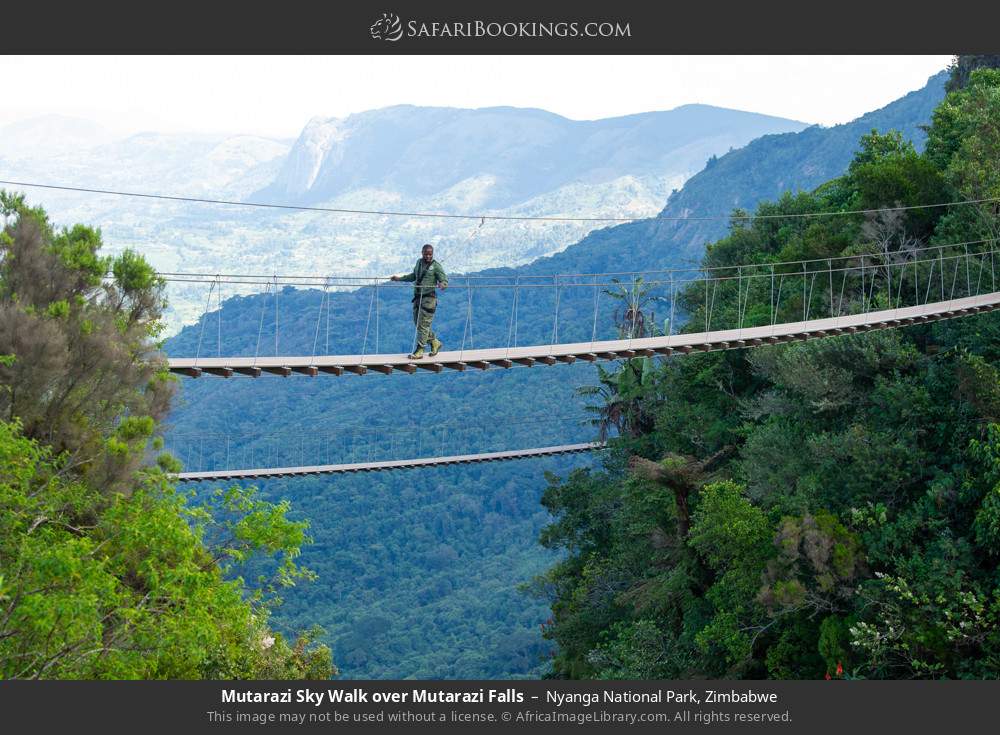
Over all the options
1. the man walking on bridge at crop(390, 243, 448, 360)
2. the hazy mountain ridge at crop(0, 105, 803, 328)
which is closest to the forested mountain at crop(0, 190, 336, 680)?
the man walking on bridge at crop(390, 243, 448, 360)

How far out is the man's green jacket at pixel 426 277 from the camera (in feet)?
30.7

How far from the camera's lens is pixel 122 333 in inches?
412

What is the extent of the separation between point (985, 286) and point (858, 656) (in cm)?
584

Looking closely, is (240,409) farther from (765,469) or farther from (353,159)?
(353,159)

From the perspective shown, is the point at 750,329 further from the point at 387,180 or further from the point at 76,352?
the point at 387,180

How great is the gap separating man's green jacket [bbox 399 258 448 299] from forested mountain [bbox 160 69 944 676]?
24.8 m

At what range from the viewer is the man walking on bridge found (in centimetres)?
935

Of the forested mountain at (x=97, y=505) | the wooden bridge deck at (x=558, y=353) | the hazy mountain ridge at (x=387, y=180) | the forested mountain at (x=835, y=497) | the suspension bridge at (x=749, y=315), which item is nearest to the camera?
the forested mountain at (x=97, y=505)

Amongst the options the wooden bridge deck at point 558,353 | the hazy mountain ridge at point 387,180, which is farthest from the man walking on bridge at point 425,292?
the hazy mountain ridge at point 387,180

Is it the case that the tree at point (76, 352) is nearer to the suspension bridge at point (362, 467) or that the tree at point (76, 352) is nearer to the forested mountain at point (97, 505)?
the forested mountain at point (97, 505)

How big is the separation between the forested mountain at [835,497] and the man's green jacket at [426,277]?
553 centimetres

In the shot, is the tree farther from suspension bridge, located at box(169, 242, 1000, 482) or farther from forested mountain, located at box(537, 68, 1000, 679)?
forested mountain, located at box(537, 68, 1000, 679)

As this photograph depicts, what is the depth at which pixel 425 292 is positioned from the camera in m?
9.64

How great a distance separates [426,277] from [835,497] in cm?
654
